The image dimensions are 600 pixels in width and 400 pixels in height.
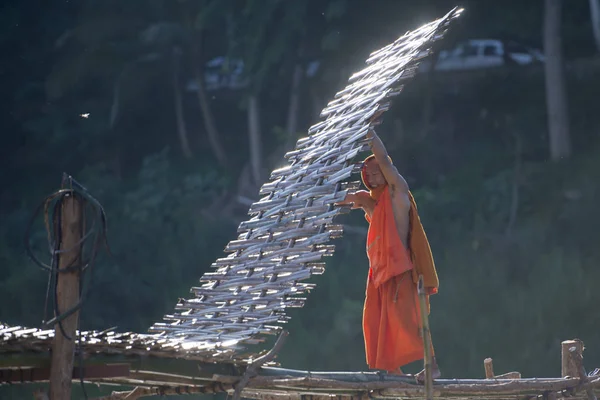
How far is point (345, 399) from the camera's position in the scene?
5.42m

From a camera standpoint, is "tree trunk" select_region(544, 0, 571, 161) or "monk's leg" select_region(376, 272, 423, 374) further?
"tree trunk" select_region(544, 0, 571, 161)

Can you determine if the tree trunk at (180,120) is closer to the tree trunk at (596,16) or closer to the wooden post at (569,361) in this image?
the tree trunk at (596,16)

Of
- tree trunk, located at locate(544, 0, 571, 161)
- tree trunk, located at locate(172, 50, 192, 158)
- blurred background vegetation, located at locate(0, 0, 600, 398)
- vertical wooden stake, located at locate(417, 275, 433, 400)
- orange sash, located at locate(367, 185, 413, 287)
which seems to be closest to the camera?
vertical wooden stake, located at locate(417, 275, 433, 400)

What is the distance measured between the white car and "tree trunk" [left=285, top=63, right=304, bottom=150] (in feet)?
5.71

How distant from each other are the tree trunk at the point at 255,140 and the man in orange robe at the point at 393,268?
31.8 feet

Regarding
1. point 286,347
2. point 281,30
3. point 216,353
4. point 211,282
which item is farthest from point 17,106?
point 216,353

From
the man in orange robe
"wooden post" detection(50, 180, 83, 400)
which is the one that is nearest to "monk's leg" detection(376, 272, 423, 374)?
the man in orange robe

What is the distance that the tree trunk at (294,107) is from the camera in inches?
572

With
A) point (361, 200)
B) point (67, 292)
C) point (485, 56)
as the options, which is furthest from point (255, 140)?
point (67, 292)

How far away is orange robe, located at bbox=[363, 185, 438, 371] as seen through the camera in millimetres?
5164

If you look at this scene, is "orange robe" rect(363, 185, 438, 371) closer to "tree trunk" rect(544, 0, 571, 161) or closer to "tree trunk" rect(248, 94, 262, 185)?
"tree trunk" rect(544, 0, 571, 161)

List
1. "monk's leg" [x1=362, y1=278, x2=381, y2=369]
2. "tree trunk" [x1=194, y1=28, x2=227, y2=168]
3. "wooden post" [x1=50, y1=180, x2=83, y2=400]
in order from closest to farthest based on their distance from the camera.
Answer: "wooden post" [x1=50, y1=180, x2=83, y2=400], "monk's leg" [x1=362, y1=278, x2=381, y2=369], "tree trunk" [x1=194, y1=28, x2=227, y2=168]

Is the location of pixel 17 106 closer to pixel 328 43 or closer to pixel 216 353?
pixel 328 43

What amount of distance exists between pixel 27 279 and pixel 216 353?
9866 millimetres
